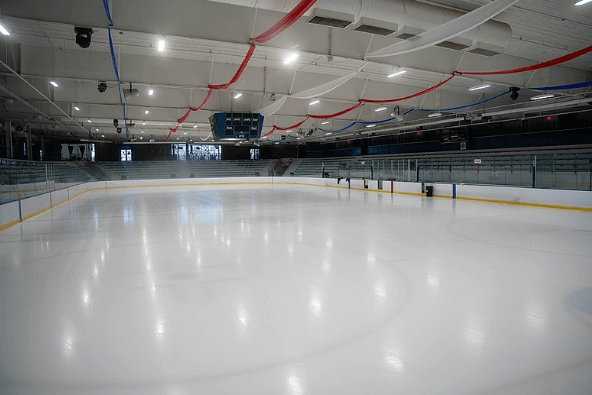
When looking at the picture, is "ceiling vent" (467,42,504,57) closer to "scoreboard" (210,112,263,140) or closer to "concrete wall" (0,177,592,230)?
"concrete wall" (0,177,592,230)

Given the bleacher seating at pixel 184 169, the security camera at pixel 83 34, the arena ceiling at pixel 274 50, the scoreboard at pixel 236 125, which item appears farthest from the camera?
the bleacher seating at pixel 184 169

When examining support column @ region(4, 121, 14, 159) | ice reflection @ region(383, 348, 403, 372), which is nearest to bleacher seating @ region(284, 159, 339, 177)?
support column @ region(4, 121, 14, 159)

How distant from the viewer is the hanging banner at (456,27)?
5031mm

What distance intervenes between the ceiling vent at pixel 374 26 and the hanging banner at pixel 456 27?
42cm

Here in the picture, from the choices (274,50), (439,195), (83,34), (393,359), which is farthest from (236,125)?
(393,359)

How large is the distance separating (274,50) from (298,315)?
769cm

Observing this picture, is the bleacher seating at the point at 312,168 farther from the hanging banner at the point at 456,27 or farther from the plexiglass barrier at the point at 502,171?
the hanging banner at the point at 456,27

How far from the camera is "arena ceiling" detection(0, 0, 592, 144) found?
6.06m

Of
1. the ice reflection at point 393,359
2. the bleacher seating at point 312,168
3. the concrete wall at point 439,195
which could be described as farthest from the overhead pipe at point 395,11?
the bleacher seating at point 312,168

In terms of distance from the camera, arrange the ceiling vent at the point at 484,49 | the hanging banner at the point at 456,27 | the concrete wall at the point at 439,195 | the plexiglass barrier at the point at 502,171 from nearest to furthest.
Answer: the hanging banner at the point at 456,27, the ceiling vent at the point at 484,49, the concrete wall at the point at 439,195, the plexiglass barrier at the point at 502,171

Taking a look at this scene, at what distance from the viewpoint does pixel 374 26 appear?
6.07 m

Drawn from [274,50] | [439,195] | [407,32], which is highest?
[274,50]

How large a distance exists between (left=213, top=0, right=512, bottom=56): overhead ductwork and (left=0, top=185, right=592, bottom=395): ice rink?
12.2 ft

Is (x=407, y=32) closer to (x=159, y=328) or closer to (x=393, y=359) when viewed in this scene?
(x=393, y=359)
